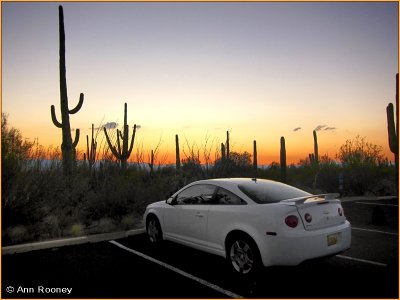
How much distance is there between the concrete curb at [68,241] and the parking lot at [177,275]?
182mm

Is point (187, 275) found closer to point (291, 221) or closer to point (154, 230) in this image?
point (291, 221)

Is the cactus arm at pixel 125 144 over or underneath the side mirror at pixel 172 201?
over

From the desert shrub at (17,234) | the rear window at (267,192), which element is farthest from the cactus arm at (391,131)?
the desert shrub at (17,234)

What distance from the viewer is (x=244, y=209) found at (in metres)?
5.31

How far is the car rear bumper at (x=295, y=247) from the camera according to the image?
15.5ft

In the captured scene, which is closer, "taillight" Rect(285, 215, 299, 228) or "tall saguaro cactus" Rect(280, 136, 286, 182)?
"taillight" Rect(285, 215, 299, 228)

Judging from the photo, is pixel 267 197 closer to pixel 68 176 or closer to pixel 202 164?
pixel 68 176

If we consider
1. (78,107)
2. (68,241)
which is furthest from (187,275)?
(78,107)

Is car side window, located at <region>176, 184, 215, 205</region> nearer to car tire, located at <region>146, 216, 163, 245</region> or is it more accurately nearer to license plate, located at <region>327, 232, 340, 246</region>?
car tire, located at <region>146, 216, 163, 245</region>

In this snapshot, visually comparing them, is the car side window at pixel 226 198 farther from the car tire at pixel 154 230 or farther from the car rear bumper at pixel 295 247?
the car tire at pixel 154 230

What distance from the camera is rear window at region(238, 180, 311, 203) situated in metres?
5.40

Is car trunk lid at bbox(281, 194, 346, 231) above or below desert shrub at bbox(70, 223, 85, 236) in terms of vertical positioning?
above

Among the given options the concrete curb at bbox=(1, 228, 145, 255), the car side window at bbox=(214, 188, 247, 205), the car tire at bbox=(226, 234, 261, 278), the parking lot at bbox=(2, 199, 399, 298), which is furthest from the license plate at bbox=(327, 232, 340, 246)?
the concrete curb at bbox=(1, 228, 145, 255)

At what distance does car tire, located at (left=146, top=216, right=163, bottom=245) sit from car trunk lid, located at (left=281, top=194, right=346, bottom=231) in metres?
3.14
